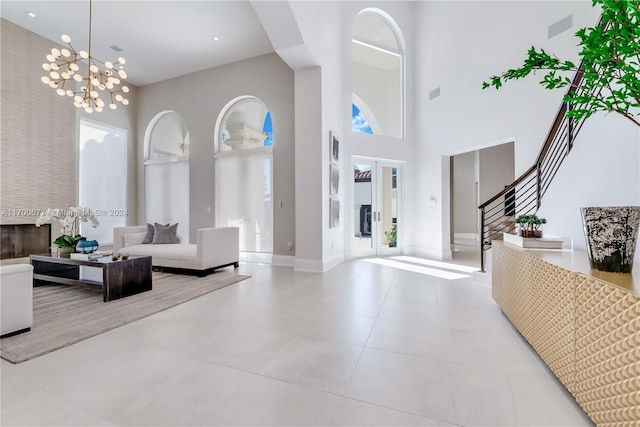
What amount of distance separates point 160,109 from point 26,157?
9.56 feet

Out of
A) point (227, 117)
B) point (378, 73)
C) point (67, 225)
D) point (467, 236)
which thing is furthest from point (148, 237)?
point (467, 236)

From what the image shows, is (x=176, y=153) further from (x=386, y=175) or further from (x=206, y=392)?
(x=206, y=392)

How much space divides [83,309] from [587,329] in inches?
164

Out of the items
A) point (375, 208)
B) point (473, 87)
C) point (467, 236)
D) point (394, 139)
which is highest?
point (473, 87)

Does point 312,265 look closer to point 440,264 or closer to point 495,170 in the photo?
point 440,264

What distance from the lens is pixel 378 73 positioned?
698 cm

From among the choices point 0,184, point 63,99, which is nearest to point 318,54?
point 63,99

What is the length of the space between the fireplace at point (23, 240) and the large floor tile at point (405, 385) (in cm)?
684

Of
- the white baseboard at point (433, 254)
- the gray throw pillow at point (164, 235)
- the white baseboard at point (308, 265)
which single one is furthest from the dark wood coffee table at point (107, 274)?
the white baseboard at point (433, 254)

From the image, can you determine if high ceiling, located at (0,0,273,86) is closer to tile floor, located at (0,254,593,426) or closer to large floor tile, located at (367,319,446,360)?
tile floor, located at (0,254,593,426)

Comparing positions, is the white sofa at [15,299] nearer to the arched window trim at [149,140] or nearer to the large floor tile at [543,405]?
the large floor tile at [543,405]

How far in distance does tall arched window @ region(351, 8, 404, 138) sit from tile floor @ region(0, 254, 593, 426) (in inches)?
191

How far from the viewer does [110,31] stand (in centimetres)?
535

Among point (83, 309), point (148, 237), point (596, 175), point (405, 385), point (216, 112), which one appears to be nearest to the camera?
point (405, 385)
